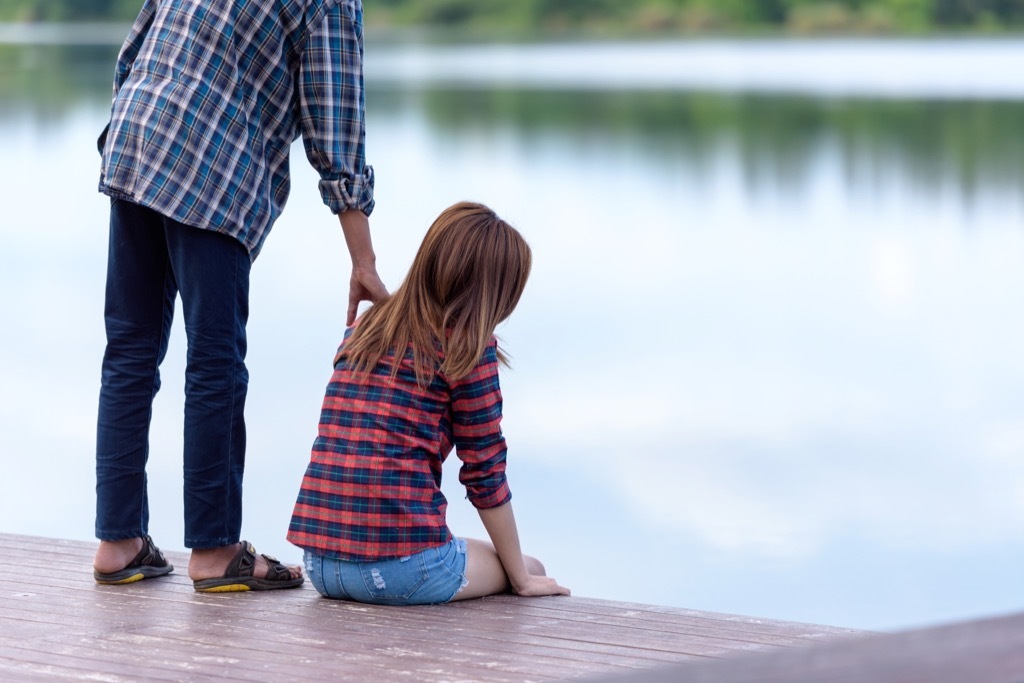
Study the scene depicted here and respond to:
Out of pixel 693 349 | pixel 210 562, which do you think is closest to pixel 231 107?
pixel 210 562

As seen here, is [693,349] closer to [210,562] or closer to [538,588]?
[538,588]

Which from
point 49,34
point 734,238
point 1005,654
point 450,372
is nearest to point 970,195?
point 734,238

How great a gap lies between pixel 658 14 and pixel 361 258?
3892 centimetres

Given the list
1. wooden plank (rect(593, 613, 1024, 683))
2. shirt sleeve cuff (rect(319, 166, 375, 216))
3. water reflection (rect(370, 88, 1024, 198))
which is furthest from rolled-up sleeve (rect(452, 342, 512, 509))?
water reflection (rect(370, 88, 1024, 198))

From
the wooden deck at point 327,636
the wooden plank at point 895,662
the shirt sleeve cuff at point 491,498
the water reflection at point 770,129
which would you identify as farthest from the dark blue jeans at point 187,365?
the water reflection at point 770,129

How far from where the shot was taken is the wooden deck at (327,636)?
1.92 metres

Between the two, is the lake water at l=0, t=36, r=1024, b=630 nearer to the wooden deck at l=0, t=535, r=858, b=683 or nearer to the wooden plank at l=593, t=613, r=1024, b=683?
the wooden deck at l=0, t=535, r=858, b=683

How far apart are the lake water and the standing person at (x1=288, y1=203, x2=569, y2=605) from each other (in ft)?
6.05

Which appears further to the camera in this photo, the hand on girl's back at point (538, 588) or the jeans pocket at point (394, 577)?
the hand on girl's back at point (538, 588)

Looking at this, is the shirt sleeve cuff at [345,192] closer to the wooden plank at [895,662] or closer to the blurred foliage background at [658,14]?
the wooden plank at [895,662]

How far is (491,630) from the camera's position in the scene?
2.16 m

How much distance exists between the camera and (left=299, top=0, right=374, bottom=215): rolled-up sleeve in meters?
2.32

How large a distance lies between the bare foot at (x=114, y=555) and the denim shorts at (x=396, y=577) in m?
0.34

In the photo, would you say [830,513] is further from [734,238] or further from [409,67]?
[409,67]
